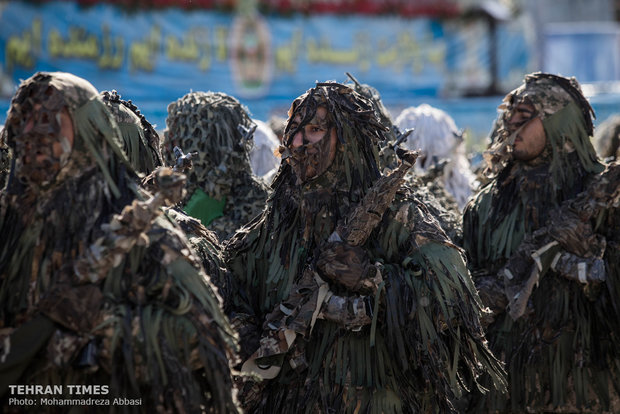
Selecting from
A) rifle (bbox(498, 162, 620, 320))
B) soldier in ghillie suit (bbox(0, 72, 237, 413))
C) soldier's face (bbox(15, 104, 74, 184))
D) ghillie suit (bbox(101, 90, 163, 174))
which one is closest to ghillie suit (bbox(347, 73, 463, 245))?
rifle (bbox(498, 162, 620, 320))

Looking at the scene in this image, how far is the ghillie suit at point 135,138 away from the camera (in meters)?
4.68

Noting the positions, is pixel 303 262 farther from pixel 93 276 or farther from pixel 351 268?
pixel 93 276

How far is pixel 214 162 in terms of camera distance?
19.3 ft

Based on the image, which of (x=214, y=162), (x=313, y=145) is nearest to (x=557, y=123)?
(x=313, y=145)

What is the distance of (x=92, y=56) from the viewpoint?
15.1 m

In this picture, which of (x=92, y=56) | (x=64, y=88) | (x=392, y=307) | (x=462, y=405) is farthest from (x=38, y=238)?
(x=92, y=56)

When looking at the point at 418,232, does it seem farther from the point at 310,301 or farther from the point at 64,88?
the point at 64,88

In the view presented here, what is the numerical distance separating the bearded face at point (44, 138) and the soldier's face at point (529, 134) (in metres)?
3.09

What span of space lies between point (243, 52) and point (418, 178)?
11.0 meters

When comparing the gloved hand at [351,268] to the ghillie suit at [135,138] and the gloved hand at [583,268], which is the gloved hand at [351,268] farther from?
the gloved hand at [583,268]

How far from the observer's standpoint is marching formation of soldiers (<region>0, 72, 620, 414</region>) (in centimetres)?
322

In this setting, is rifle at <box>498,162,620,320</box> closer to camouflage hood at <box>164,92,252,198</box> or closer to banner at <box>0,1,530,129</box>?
camouflage hood at <box>164,92,252,198</box>

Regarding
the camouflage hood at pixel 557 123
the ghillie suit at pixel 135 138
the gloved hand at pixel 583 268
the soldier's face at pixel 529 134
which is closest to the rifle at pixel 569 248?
the gloved hand at pixel 583 268

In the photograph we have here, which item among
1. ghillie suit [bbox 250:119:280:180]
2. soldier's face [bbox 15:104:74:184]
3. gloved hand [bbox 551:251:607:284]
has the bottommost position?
gloved hand [bbox 551:251:607:284]
